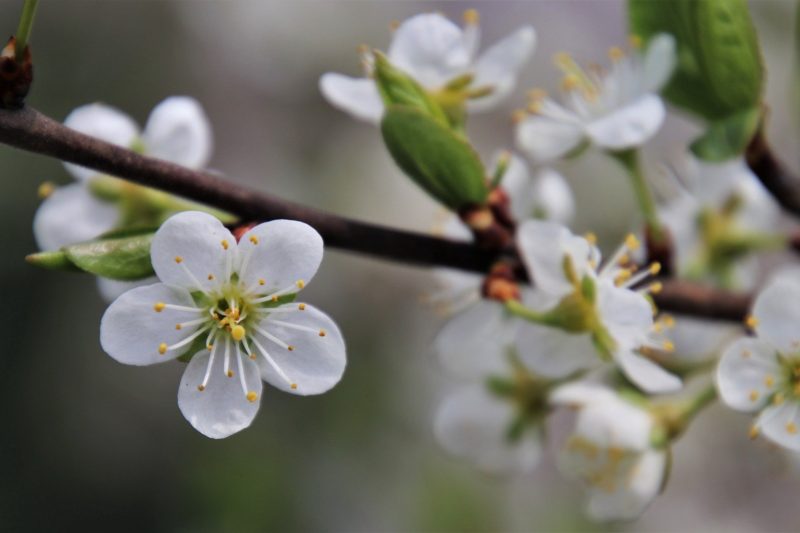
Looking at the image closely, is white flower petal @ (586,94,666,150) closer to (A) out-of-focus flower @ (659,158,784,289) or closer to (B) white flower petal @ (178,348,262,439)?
(A) out-of-focus flower @ (659,158,784,289)

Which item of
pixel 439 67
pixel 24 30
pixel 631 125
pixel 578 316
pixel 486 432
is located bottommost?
pixel 486 432

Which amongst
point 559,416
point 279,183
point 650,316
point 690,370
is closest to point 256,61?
point 279,183

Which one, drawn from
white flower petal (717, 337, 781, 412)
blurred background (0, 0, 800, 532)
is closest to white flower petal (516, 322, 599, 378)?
white flower petal (717, 337, 781, 412)

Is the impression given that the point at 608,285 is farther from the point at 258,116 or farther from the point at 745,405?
the point at 258,116

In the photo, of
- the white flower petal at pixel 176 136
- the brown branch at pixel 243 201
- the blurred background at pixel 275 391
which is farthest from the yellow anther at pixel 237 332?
the blurred background at pixel 275 391

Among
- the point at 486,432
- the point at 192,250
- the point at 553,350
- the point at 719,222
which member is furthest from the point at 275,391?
the point at 192,250

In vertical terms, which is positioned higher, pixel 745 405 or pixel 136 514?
pixel 745 405

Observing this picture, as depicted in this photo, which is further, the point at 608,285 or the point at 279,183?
the point at 279,183

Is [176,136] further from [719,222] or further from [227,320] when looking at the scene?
[719,222]
